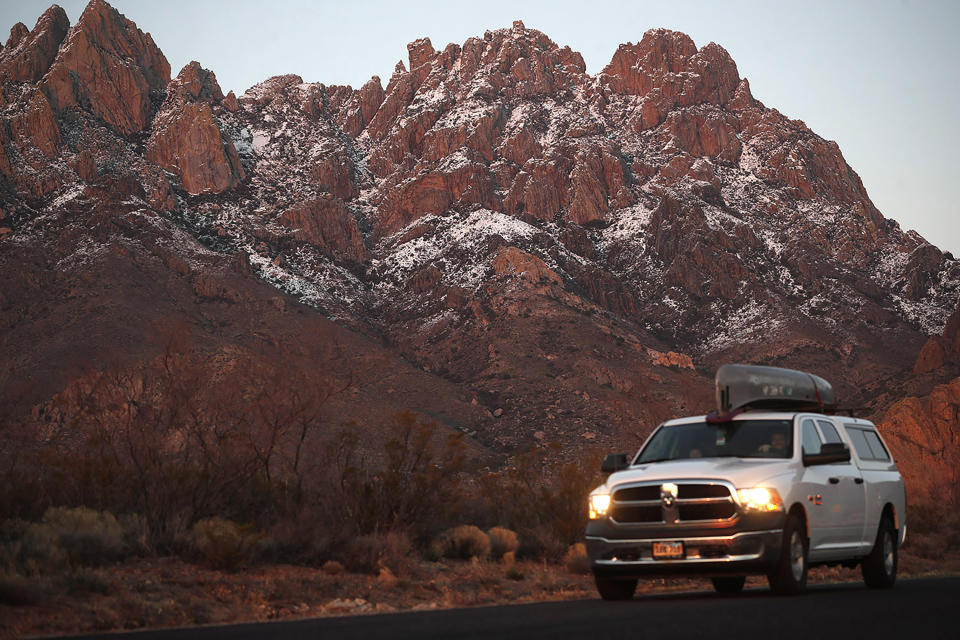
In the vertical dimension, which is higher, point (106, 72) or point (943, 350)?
point (106, 72)

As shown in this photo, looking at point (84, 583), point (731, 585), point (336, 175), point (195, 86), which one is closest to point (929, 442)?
point (731, 585)

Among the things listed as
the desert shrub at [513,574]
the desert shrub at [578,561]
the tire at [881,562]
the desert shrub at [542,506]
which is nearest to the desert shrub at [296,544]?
the desert shrub at [513,574]

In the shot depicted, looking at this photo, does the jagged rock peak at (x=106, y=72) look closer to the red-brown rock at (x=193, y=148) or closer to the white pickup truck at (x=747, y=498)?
the red-brown rock at (x=193, y=148)

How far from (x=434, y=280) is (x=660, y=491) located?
127 m

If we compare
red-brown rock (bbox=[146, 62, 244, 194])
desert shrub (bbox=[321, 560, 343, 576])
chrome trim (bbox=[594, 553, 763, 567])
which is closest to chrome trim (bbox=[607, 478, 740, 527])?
chrome trim (bbox=[594, 553, 763, 567])

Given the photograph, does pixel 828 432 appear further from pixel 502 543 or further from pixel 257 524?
pixel 257 524

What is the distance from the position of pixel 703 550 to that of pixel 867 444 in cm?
426

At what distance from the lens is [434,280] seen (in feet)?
454

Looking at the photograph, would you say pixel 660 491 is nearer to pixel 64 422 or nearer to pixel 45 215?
pixel 64 422

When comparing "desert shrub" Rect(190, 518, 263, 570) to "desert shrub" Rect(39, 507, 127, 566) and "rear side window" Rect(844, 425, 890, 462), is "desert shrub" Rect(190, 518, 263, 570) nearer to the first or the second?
"desert shrub" Rect(39, 507, 127, 566)

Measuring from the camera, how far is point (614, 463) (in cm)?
1291

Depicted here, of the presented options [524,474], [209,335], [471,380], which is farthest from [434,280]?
[524,474]

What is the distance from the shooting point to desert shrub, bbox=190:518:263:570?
51.5 ft

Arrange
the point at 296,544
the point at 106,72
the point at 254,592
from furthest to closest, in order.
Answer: the point at 106,72 → the point at 296,544 → the point at 254,592
